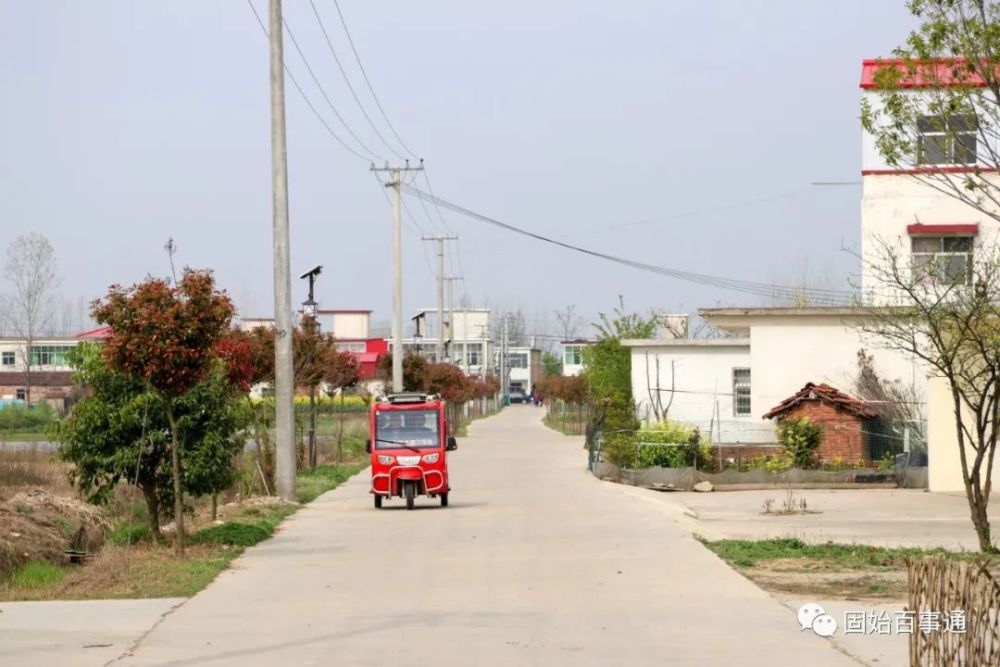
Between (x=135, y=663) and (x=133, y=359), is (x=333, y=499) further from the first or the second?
(x=135, y=663)

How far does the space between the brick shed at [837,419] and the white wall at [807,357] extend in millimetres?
3490

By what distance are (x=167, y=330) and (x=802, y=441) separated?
19746mm

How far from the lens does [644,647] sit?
36.1 ft

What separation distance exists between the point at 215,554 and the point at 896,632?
9055mm

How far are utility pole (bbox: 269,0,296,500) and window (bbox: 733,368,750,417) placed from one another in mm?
20726

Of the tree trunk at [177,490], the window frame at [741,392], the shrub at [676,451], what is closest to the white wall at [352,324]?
the window frame at [741,392]

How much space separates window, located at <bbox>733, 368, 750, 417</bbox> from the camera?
46281mm

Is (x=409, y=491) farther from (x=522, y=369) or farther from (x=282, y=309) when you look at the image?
(x=522, y=369)

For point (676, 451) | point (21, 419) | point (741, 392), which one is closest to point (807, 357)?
point (676, 451)

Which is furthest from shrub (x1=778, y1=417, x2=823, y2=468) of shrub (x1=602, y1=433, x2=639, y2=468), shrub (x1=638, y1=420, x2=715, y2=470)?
shrub (x1=602, y1=433, x2=639, y2=468)

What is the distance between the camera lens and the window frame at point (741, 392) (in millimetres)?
46178

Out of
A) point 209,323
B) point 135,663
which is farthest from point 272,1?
point 135,663

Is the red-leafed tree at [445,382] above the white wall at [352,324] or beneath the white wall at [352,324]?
beneath

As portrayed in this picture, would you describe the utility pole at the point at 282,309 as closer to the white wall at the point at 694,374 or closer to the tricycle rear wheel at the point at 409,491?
the tricycle rear wheel at the point at 409,491
